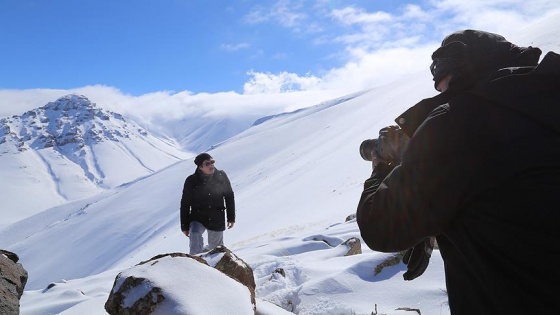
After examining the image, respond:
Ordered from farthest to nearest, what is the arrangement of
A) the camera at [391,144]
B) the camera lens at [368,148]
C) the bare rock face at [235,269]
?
the bare rock face at [235,269] → the camera lens at [368,148] → the camera at [391,144]

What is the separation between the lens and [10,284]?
3.54 metres

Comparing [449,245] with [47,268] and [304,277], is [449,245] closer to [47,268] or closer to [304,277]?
[304,277]

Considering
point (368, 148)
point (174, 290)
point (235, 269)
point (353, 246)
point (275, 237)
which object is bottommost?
point (275, 237)

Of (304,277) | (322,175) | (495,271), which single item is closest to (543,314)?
(495,271)

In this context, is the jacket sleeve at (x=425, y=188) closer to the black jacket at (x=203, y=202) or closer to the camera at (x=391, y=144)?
the camera at (x=391, y=144)

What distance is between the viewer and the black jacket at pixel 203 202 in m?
6.98

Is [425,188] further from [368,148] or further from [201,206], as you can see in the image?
[201,206]

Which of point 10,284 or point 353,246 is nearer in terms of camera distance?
point 10,284

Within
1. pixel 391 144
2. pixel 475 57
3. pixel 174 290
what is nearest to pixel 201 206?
pixel 174 290

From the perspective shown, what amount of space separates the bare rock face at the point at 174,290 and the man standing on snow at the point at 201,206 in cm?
367

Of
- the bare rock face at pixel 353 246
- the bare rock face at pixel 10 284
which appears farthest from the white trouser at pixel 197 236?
the bare rock face at pixel 10 284

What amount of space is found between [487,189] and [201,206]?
606 centimetres

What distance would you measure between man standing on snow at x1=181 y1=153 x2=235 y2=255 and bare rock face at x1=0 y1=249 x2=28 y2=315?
9.68ft

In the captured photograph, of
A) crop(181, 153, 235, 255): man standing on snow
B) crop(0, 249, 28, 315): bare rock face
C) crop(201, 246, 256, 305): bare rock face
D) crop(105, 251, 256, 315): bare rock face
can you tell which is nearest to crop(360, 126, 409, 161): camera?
crop(105, 251, 256, 315): bare rock face
